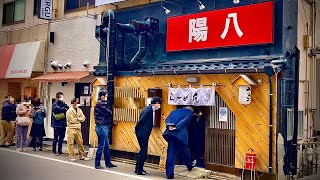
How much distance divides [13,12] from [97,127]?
537 inches

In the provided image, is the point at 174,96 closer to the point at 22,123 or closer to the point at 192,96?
the point at 192,96

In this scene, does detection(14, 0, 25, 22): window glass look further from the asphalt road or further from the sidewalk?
the sidewalk

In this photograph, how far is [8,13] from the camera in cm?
2244

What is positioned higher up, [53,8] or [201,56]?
[53,8]

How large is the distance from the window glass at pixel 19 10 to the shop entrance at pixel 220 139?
14.6m

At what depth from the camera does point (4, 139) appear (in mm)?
16141

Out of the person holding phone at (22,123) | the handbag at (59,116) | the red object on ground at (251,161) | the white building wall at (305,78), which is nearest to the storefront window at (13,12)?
the person holding phone at (22,123)

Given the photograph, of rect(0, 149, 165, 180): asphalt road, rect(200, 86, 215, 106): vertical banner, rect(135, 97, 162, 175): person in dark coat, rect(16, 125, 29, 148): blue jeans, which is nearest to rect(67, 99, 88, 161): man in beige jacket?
rect(0, 149, 165, 180): asphalt road

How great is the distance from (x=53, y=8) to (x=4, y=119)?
6346 mm

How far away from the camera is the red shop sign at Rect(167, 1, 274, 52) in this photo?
1033cm

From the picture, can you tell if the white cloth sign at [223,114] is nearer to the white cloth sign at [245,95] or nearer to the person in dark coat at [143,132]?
the white cloth sign at [245,95]

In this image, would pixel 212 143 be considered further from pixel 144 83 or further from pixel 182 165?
pixel 144 83

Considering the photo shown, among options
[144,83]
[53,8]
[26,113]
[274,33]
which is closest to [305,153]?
[274,33]

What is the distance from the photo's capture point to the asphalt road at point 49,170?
999cm
